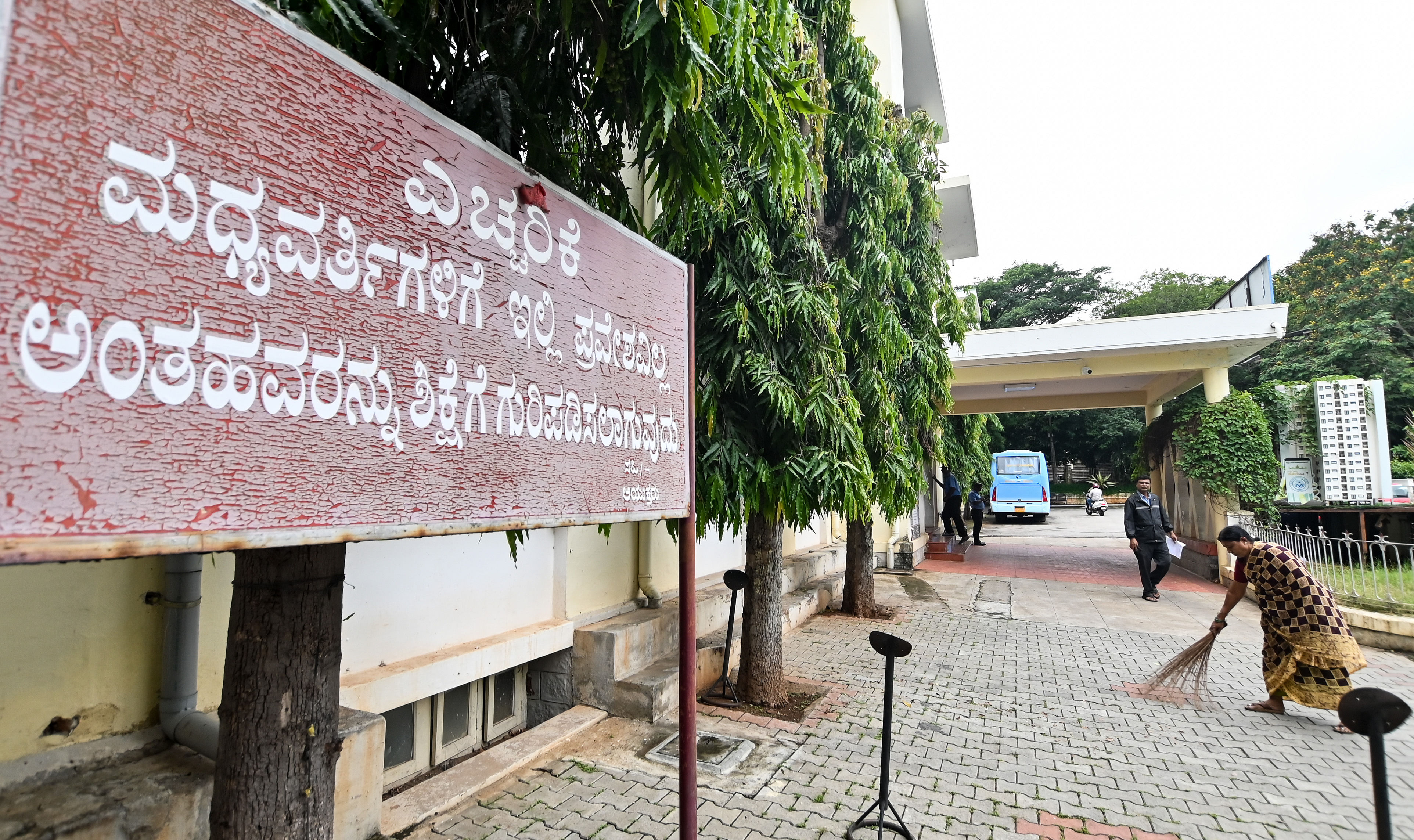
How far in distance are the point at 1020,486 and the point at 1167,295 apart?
17.7m

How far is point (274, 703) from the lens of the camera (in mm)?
1664

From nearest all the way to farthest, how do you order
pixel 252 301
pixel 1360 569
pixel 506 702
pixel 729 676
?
pixel 252 301
pixel 506 702
pixel 729 676
pixel 1360 569

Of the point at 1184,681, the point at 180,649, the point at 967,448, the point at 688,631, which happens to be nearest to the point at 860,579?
the point at 1184,681

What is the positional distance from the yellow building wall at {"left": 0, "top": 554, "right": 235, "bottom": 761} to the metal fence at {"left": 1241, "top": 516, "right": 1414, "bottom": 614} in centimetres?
988

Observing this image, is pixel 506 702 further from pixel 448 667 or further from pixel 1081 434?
pixel 1081 434

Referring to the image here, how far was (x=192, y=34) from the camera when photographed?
1.09 metres

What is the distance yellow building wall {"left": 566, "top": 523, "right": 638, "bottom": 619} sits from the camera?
199 inches

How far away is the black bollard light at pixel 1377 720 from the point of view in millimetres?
2143

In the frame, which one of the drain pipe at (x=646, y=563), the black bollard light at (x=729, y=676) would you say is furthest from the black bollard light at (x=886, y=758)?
the drain pipe at (x=646, y=563)

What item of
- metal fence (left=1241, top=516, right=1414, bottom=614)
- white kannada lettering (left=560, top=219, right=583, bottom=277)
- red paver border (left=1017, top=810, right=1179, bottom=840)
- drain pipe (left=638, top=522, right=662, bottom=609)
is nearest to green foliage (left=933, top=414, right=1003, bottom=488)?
metal fence (left=1241, top=516, right=1414, bottom=614)

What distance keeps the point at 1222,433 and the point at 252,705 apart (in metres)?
13.5

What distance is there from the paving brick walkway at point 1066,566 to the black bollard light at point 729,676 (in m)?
9.00

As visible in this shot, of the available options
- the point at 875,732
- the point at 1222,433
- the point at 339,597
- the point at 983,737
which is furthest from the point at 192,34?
the point at 1222,433

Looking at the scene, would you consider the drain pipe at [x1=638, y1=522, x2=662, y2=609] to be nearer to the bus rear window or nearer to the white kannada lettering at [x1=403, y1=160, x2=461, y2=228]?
the white kannada lettering at [x1=403, y1=160, x2=461, y2=228]
